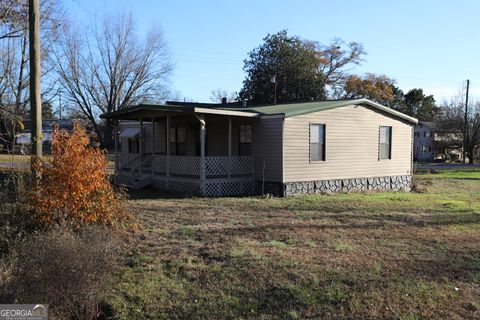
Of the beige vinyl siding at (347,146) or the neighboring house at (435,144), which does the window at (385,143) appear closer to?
the beige vinyl siding at (347,146)

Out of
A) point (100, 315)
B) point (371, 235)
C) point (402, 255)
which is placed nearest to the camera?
point (100, 315)

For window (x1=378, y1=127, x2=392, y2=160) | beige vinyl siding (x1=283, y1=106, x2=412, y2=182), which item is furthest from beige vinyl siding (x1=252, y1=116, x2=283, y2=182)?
window (x1=378, y1=127, x2=392, y2=160)

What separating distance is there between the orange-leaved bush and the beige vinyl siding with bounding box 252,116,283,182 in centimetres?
816

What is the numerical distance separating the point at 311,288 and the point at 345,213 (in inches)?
237

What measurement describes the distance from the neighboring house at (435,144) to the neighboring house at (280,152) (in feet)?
132

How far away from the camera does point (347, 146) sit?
1700 centimetres

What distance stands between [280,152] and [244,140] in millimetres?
2253

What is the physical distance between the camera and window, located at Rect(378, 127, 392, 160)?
730 inches

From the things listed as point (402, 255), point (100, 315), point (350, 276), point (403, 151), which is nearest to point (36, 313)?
point (100, 315)

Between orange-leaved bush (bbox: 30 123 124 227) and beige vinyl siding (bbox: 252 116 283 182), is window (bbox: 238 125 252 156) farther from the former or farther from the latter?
orange-leaved bush (bbox: 30 123 124 227)

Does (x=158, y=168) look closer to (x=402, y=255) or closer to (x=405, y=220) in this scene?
(x=405, y=220)

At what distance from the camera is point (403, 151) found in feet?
63.4

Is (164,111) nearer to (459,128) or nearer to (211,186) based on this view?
(211,186)
